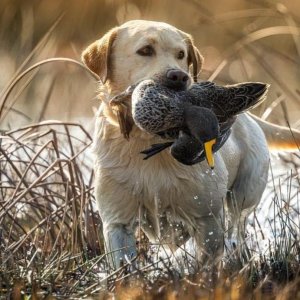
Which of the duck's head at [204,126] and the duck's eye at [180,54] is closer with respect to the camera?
the duck's head at [204,126]

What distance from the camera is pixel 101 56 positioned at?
6.64 meters

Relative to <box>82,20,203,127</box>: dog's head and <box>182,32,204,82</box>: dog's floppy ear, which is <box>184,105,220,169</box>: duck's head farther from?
<box>182,32,204,82</box>: dog's floppy ear

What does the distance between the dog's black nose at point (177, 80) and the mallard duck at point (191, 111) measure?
0.17ft

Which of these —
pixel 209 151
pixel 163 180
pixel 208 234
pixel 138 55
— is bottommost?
pixel 208 234

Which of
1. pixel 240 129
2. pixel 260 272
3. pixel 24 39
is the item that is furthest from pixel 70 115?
pixel 260 272

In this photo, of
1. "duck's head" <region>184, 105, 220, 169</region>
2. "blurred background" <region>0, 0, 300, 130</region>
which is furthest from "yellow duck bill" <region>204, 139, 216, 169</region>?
"blurred background" <region>0, 0, 300, 130</region>

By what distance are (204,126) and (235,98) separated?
1.37 ft

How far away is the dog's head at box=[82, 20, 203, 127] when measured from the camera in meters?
6.39

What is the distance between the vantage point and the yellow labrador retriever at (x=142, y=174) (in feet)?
21.1

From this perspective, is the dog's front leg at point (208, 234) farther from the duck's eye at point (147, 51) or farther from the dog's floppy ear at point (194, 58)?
the duck's eye at point (147, 51)

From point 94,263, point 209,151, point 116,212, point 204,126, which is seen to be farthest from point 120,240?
point 204,126

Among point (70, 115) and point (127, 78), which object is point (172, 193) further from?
point (70, 115)

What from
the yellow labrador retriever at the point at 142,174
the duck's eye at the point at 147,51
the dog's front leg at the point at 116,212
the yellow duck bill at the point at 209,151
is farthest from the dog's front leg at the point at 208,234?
the duck's eye at the point at 147,51

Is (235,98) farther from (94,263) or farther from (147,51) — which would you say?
(94,263)
